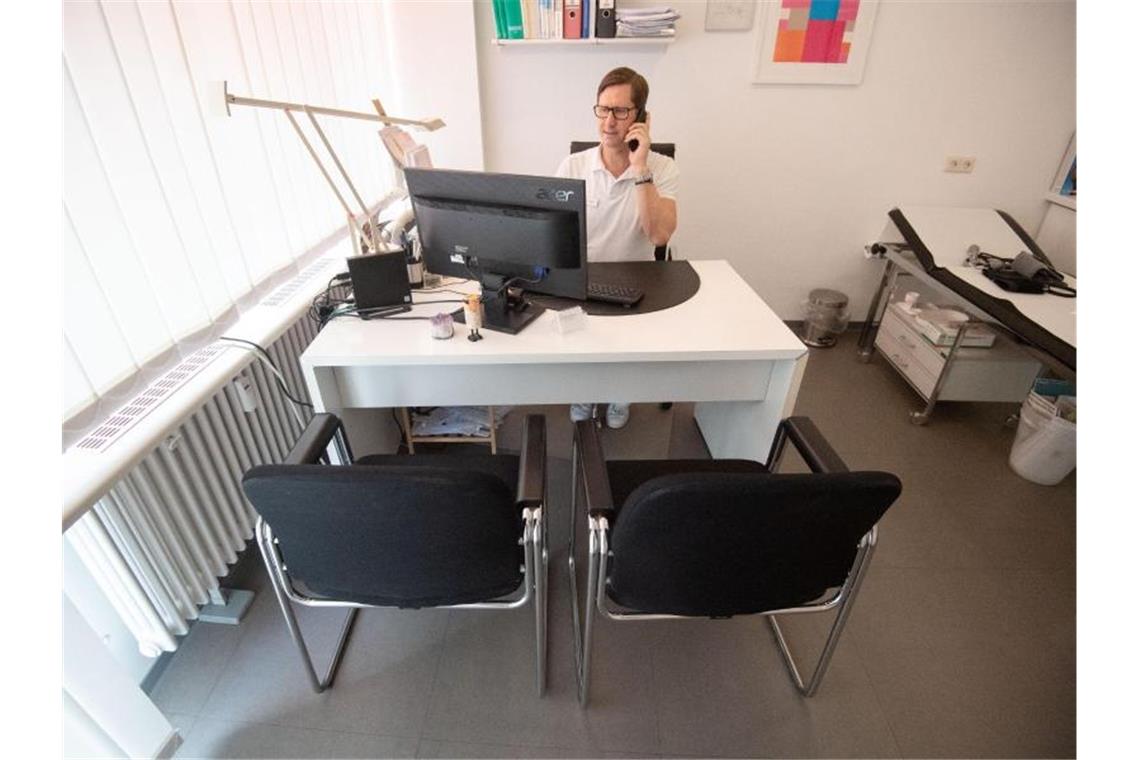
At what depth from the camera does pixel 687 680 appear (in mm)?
1377

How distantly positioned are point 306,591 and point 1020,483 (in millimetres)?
2632

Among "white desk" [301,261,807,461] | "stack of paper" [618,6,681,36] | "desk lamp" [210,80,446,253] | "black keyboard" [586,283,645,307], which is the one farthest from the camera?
"stack of paper" [618,6,681,36]

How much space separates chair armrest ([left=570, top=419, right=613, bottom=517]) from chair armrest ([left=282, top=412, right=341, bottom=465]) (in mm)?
618

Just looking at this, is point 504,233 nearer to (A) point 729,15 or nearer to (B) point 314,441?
(B) point 314,441

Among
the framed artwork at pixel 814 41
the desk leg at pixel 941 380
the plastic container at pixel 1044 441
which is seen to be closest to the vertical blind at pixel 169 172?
the framed artwork at pixel 814 41

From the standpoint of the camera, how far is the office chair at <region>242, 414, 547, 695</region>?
847 millimetres

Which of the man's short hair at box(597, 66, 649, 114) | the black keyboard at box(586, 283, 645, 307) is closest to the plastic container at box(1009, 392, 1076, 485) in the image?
the black keyboard at box(586, 283, 645, 307)

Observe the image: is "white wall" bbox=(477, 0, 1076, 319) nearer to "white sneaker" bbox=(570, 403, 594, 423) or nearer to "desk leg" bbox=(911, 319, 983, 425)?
"desk leg" bbox=(911, 319, 983, 425)

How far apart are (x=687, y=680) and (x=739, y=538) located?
2.36 feet

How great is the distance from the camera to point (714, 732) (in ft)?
4.16

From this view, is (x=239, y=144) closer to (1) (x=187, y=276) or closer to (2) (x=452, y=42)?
(1) (x=187, y=276)

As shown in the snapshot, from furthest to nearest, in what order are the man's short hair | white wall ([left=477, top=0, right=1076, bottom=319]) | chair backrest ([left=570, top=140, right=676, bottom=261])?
1. white wall ([left=477, top=0, right=1076, bottom=319])
2. chair backrest ([left=570, top=140, right=676, bottom=261])
3. the man's short hair

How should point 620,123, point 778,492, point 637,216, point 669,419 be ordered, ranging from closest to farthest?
point 778,492, point 620,123, point 637,216, point 669,419
